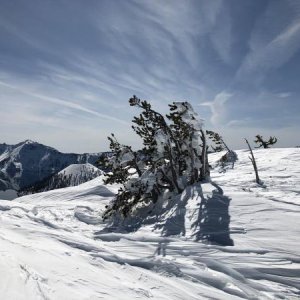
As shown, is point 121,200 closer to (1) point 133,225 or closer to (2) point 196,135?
(1) point 133,225

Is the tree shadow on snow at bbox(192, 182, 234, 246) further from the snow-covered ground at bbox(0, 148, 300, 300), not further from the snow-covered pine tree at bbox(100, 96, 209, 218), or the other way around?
the snow-covered pine tree at bbox(100, 96, 209, 218)

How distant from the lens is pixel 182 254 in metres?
7.32

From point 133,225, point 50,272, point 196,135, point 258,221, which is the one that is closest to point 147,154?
point 196,135

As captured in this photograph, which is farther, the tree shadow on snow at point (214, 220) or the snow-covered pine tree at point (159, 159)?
the snow-covered pine tree at point (159, 159)

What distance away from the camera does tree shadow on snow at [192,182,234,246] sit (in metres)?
7.98

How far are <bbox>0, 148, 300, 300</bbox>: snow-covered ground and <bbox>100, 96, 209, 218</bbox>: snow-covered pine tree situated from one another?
1522 mm

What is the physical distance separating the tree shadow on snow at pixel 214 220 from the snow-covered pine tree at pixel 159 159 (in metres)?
2.49

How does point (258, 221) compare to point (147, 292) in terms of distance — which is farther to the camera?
point (258, 221)

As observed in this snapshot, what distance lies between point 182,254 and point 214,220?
214 cm

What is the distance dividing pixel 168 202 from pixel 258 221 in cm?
470

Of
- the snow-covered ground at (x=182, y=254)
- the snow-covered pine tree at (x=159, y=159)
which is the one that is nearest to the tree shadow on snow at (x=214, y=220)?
the snow-covered ground at (x=182, y=254)

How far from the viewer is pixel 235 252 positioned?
691 centimetres

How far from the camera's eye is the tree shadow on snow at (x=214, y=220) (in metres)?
7.98

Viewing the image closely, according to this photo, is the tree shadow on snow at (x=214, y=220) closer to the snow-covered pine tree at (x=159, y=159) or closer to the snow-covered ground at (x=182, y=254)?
the snow-covered ground at (x=182, y=254)
